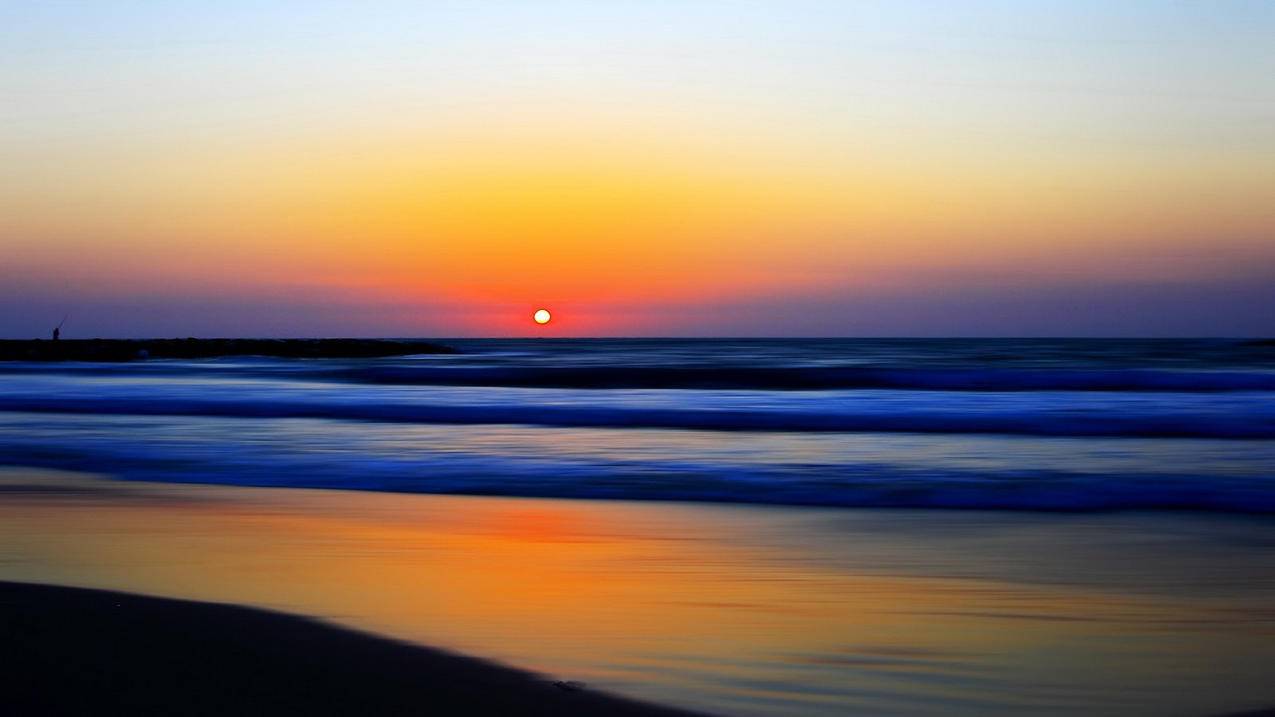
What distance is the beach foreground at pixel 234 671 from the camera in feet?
10.9

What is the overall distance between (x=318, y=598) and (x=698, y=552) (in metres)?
2.07

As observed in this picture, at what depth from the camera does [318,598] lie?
4836 millimetres

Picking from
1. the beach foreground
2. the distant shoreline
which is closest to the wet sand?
the beach foreground

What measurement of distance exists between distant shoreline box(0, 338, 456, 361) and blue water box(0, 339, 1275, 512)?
2620 centimetres

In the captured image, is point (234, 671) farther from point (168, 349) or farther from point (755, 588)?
point (168, 349)

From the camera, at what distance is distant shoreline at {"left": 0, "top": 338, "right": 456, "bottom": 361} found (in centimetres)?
5259

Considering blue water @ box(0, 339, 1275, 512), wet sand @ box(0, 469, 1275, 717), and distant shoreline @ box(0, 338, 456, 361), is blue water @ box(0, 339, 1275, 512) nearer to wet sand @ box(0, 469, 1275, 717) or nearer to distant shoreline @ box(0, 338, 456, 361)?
wet sand @ box(0, 469, 1275, 717)

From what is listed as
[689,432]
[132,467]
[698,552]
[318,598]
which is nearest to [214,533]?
[318,598]

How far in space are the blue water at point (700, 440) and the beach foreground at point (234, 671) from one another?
464cm

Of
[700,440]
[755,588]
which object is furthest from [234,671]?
[700,440]

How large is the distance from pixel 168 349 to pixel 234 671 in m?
58.4

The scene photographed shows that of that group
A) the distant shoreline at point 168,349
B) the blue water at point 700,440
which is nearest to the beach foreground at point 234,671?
the blue water at point 700,440

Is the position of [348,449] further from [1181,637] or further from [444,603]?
[1181,637]

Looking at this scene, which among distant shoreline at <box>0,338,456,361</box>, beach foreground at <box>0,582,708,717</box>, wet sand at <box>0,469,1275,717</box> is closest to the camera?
beach foreground at <box>0,582,708,717</box>
